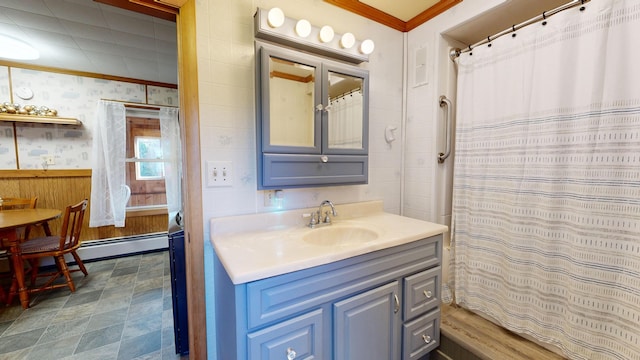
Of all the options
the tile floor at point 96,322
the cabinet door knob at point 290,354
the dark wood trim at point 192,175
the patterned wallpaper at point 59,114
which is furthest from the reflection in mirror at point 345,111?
the patterned wallpaper at point 59,114

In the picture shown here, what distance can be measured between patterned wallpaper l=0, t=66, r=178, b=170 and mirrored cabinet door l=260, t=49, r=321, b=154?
9.84 ft

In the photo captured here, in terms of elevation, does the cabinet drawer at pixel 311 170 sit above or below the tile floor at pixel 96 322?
above

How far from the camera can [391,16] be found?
5.54 feet

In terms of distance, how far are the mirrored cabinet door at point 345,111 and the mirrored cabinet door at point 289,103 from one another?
0.22 feet

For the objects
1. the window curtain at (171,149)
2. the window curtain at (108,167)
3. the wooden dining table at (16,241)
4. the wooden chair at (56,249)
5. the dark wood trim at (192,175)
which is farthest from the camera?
the window curtain at (171,149)

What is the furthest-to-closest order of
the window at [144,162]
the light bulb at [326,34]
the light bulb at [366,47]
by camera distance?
the window at [144,162], the light bulb at [366,47], the light bulb at [326,34]

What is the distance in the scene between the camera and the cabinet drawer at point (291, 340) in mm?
793

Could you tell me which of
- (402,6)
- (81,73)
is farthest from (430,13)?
(81,73)

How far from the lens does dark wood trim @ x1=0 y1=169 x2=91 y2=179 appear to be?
258 centimetres

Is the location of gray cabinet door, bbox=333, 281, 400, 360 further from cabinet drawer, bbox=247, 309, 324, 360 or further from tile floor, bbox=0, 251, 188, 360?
tile floor, bbox=0, 251, 188, 360

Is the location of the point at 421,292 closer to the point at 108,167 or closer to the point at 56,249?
the point at 56,249

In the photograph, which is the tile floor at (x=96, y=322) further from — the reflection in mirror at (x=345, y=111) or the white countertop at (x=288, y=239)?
the reflection in mirror at (x=345, y=111)

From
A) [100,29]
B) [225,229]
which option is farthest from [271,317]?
[100,29]

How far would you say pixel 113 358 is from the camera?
1.50 metres
